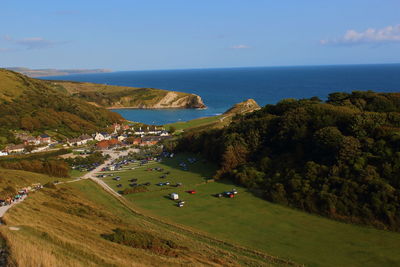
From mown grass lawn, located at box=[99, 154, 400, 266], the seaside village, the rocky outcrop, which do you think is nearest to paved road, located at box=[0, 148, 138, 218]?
mown grass lawn, located at box=[99, 154, 400, 266]

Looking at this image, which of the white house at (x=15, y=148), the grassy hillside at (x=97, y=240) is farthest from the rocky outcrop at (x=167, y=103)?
the grassy hillside at (x=97, y=240)

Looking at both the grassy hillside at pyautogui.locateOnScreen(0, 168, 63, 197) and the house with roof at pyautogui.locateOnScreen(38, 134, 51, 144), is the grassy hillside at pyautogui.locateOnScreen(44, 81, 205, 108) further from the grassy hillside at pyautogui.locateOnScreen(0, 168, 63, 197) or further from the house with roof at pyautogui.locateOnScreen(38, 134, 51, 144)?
the grassy hillside at pyautogui.locateOnScreen(0, 168, 63, 197)

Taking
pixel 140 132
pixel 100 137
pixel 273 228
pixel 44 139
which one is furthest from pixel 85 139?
pixel 273 228

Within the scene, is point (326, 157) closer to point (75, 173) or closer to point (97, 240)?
point (97, 240)

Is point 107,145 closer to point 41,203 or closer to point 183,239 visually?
point 41,203

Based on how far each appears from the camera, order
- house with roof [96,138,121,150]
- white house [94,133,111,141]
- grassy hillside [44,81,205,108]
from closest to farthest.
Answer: house with roof [96,138,121,150], white house [94,133,111,141], grassy hillside [44,81,205,108]
